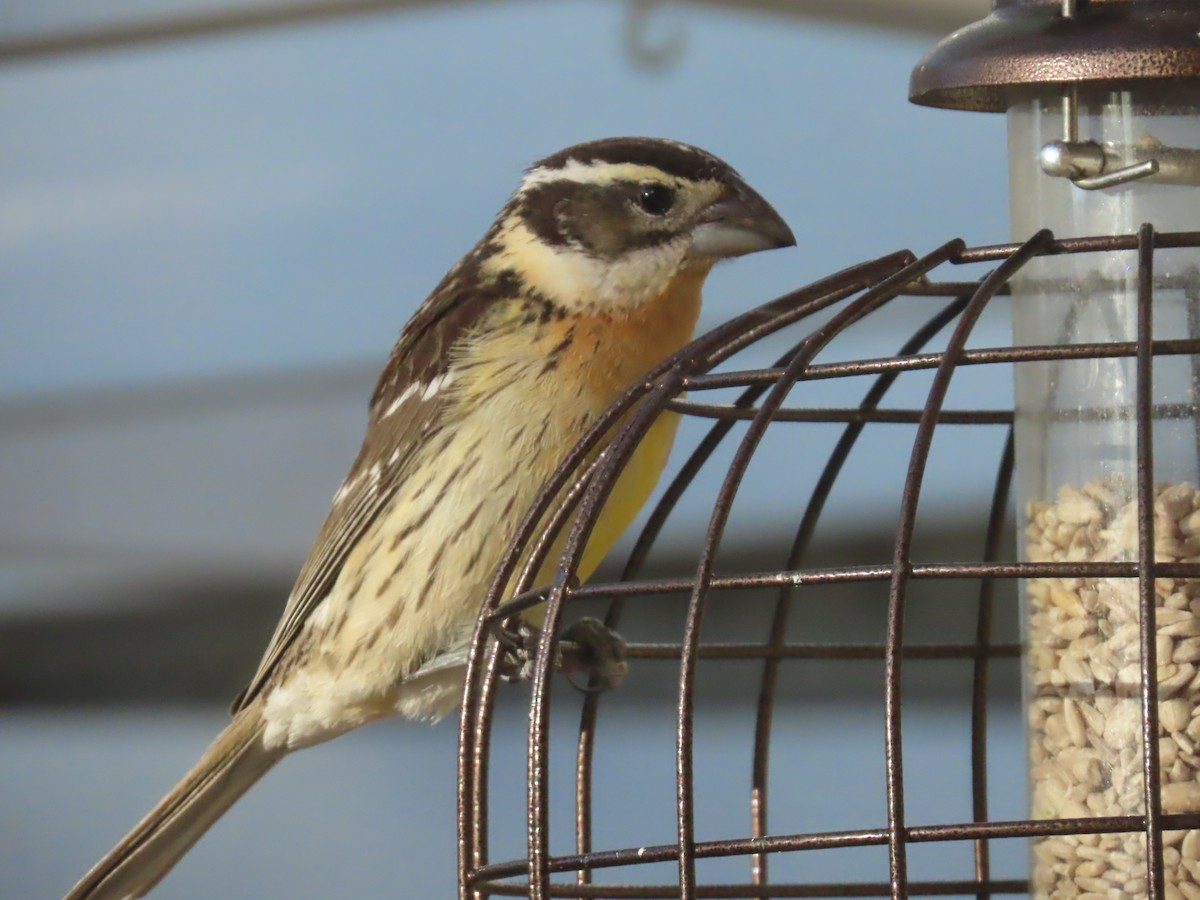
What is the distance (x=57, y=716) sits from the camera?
4.79 meters

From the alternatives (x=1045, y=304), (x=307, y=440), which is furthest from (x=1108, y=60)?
(x=307, y=440)

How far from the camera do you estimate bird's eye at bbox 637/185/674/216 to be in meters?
2.10

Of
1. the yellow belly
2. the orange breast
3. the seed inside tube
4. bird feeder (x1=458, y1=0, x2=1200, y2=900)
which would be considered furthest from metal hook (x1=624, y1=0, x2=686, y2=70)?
the seed inside tube

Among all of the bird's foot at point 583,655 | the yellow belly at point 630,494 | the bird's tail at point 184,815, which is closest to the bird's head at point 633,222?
the yellow belly at point 630,494

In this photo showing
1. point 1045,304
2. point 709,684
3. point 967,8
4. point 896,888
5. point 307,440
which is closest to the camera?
point 896,888

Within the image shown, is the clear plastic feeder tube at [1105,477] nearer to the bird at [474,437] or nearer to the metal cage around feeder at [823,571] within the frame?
the metal cage around feeder at [823,571]

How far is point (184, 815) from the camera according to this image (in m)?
2.23

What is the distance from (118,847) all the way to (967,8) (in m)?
1.76

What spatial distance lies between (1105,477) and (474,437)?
31.3 inches

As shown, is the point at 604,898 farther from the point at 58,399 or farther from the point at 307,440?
the point at 58,399

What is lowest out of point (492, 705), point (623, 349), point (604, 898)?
point (604, 898)

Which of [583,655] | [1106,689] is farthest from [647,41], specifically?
[1106,689]

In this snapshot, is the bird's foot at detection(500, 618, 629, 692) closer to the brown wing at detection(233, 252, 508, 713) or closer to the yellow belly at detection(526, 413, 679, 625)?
the yellow belly at detection(526, 413, 679, 625)

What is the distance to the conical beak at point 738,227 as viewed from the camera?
2010 millimetres
